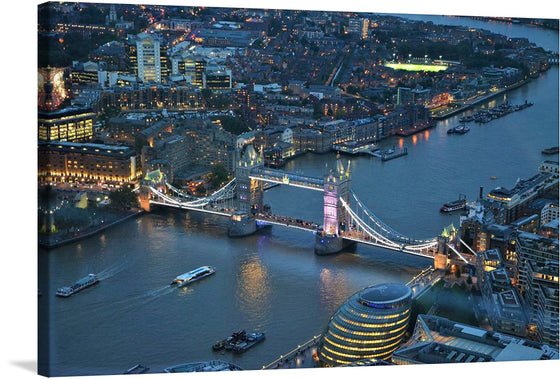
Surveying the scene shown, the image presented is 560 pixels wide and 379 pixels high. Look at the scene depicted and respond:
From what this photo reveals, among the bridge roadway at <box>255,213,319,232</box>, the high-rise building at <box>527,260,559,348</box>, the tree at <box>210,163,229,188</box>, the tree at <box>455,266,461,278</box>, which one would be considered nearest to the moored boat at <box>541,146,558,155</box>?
the bridge roadway at <box>255,213,319,232</box>

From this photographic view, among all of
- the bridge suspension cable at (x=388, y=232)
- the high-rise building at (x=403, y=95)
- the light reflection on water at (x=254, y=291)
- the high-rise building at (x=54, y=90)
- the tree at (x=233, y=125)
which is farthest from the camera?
the high-rise building at (x=403, y=95)

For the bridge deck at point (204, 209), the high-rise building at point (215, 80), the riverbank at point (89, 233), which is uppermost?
the high-rise building at point (215, 80)

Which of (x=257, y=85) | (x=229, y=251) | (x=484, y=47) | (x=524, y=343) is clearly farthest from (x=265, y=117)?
(x=524, y=343)

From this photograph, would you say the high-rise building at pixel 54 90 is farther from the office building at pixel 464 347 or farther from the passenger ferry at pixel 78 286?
the office building at pixel 464 347

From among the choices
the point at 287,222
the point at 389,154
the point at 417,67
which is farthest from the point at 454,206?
the point at 417,67

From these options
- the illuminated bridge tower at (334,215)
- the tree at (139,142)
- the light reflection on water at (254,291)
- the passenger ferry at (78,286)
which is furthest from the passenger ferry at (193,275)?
the tree at (139,142)

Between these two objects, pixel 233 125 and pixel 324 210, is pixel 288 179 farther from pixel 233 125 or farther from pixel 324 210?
pixel 233 125
